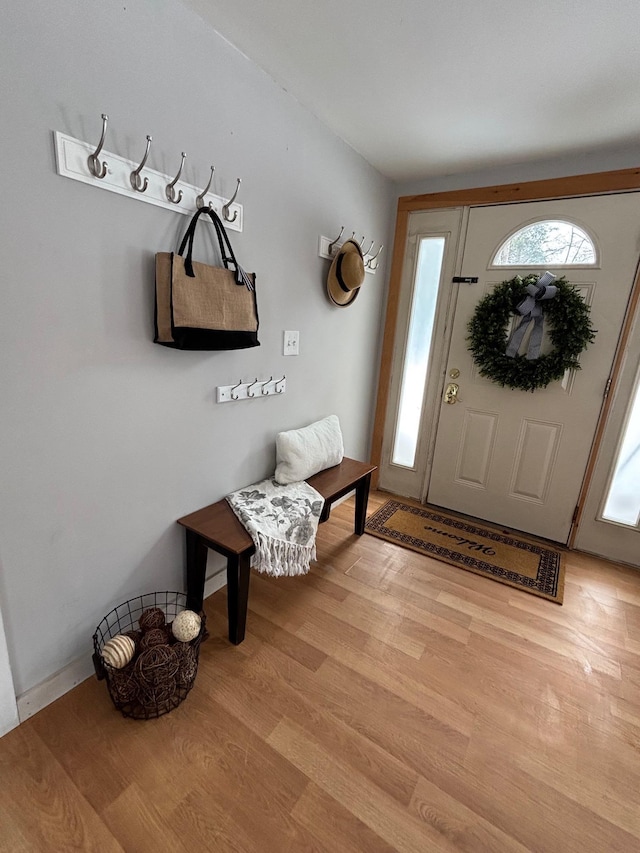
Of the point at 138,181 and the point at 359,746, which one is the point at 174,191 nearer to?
the point at 138,181

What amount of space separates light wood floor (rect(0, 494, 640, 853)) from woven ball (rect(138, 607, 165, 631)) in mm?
265

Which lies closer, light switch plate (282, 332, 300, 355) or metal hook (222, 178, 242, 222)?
metal hook (222, 178, 242, 222)

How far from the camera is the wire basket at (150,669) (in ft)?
4.07

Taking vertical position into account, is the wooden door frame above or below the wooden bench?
above

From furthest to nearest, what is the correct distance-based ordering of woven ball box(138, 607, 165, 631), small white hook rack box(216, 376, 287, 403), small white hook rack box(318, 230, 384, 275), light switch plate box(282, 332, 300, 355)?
small white hook rack box(318, 230, 384, 275), light switch plate box(282, 332, 300, 355), small white hook rack box(216, 376, 287, 403), woven ball box(138, 607, 165, 631)

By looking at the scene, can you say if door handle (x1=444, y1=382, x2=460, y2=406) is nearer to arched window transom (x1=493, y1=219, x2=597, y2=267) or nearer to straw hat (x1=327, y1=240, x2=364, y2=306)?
arched window transom (x1=493, y1=219, x2=597, y2=267)

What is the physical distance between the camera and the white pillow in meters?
1.99

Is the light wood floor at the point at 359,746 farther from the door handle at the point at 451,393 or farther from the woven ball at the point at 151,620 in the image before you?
the door handle at the point at 451,393

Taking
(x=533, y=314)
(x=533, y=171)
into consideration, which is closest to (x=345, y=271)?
(x=533, y=314)

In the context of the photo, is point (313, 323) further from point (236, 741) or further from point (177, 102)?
point (236, 741)

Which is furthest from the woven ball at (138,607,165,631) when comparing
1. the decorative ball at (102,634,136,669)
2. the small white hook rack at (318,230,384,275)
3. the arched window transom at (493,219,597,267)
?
the arched window transom at (493,219,597,267)

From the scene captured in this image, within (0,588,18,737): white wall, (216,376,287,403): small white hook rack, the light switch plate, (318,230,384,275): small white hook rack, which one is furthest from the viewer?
(318,230,384,275): small white hook rack

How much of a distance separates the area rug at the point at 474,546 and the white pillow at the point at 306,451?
70cm

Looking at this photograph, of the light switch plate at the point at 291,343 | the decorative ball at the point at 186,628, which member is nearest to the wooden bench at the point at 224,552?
the decorative ball at the point at 186,628
